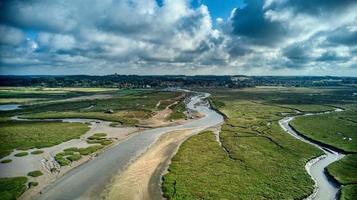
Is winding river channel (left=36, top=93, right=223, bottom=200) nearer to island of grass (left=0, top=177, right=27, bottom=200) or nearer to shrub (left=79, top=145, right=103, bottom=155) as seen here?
shrub (left=79, top=145, right=103, bottom=155)

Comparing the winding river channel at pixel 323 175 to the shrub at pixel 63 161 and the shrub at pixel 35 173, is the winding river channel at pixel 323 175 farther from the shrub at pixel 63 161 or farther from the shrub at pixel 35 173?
the shrub at pixel 35 173

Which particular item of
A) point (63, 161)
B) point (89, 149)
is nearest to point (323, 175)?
point (63, 161)

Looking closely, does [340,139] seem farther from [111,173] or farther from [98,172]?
[98,172]

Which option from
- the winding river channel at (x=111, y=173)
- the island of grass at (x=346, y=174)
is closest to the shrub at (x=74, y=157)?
the winding river channel at (x=111, y=173)

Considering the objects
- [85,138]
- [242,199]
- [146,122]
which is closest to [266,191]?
[242,199]

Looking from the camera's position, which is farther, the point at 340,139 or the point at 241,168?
the point at 340,139

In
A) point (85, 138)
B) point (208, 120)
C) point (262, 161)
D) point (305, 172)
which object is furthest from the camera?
point (208, 120)

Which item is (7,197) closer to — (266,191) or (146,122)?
(266,191)
